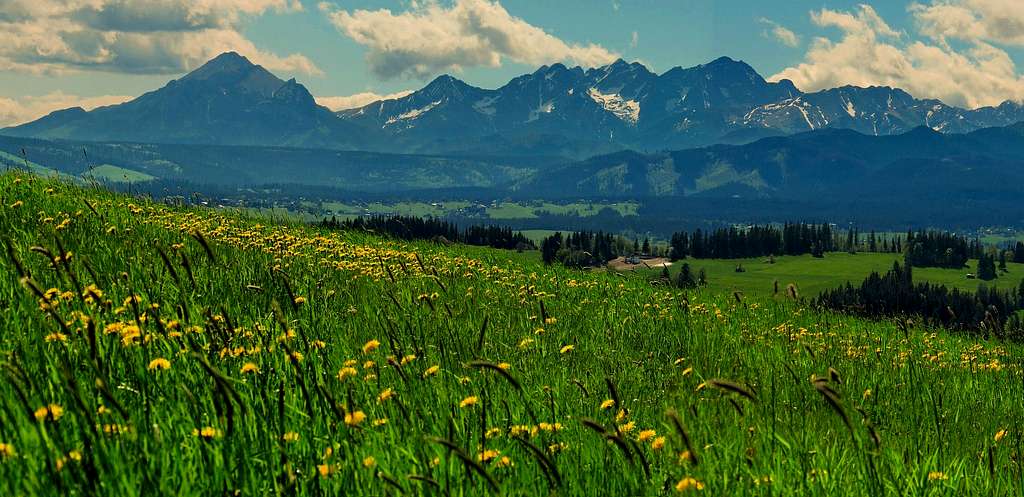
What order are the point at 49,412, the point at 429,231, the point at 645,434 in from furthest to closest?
the point at 429,231
the point at 645,434
the point at 49,412

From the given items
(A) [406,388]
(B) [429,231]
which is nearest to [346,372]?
(A) [406,388]

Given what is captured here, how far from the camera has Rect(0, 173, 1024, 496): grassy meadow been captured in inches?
156

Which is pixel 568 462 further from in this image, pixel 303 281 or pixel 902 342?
pixel 902 342

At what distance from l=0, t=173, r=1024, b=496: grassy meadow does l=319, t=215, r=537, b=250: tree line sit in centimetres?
1130

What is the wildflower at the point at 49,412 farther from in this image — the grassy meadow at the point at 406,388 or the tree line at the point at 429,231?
the tree line at the point at 429,231

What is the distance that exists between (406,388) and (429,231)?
99.6 meters

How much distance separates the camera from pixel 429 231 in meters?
106

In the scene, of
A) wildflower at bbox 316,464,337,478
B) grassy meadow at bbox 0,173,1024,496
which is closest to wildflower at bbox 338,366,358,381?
grassy meadow at bbox 0,173,1024,496

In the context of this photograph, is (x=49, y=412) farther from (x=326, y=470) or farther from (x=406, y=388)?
(x=406, y=388)

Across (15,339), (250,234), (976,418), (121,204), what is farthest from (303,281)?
(976,418)

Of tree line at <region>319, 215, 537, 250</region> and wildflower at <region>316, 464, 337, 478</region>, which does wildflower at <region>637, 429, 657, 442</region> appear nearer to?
wildflower at <region>316, 464, 337, 478</region>

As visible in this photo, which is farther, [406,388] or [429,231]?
[429,231]

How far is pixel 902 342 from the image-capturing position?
1792 centimetres

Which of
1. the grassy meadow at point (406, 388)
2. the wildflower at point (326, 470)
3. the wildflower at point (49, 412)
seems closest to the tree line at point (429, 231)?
the grassy meadow at point (406, 388)
